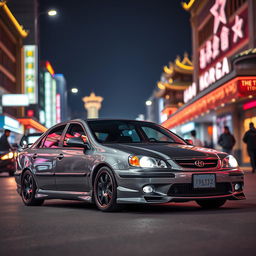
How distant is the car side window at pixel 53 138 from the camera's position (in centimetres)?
1074

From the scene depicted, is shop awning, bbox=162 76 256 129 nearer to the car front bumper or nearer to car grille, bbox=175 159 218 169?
car grille, bbox=175 159 218 169


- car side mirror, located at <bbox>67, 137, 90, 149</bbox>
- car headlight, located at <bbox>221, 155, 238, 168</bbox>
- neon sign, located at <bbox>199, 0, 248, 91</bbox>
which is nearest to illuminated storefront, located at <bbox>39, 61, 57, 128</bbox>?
neon sign, located at <bbox>199, 0, 248, 91</bbox>

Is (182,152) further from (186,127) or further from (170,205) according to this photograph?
(186,127)

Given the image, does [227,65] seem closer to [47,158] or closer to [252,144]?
[252,144]

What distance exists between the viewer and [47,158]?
10578mm

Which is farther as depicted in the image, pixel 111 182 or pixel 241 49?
pixel 241 49

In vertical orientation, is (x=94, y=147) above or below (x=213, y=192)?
above

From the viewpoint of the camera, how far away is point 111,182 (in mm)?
8930

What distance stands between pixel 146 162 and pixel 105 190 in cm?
77

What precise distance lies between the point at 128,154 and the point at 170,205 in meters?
1.61

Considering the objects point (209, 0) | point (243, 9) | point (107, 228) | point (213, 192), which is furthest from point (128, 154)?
point (209, 0)

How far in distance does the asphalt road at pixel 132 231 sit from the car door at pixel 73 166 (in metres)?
0.36

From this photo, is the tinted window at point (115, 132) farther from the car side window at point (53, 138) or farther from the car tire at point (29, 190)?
the car tire at point (29, 190)

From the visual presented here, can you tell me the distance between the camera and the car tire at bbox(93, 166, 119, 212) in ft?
29.1
